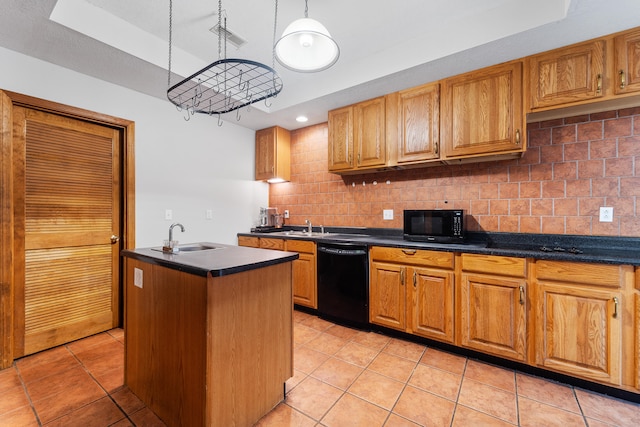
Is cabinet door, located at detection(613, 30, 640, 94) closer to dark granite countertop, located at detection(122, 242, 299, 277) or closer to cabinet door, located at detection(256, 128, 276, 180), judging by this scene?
dark granite countertop, located at detection(122, 242, 299, 277)

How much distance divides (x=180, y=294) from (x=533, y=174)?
283 cm

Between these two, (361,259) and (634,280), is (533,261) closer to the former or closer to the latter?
(634,280)

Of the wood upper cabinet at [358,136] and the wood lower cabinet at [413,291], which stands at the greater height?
the wood upper cabinet at [358,136]

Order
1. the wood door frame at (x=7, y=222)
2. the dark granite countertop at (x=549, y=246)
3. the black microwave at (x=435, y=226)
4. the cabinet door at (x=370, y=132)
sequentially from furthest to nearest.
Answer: the cabinet door at (x=370, y=132)
the black microwave at (x=435, y=226)
the wood door frame at (x=7, y=222)
the dark granite countertop at (x=549, y=246)

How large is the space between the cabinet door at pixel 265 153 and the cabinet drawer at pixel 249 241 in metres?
0.91

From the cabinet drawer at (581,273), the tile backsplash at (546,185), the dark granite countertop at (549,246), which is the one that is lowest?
the cabinet drawer at (581,273)

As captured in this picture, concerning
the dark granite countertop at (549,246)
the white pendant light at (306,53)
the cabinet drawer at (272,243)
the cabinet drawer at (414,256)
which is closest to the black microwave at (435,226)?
the dark granite countertop at (549,246)

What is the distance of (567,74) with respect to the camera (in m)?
2.01

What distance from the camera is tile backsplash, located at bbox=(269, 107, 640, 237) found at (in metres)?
2.07

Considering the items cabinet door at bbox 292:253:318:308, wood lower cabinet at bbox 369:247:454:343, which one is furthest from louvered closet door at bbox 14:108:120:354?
wood lower cabinet at bbox 369:247:454:343

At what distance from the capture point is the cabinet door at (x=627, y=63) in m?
1.82

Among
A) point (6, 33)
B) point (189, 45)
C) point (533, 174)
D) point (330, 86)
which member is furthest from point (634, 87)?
point (6, 33)

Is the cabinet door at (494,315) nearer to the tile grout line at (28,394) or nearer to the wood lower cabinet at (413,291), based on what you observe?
the wood lower cabinet at (413,291)

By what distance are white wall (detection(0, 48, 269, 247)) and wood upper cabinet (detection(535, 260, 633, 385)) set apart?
335 cm
